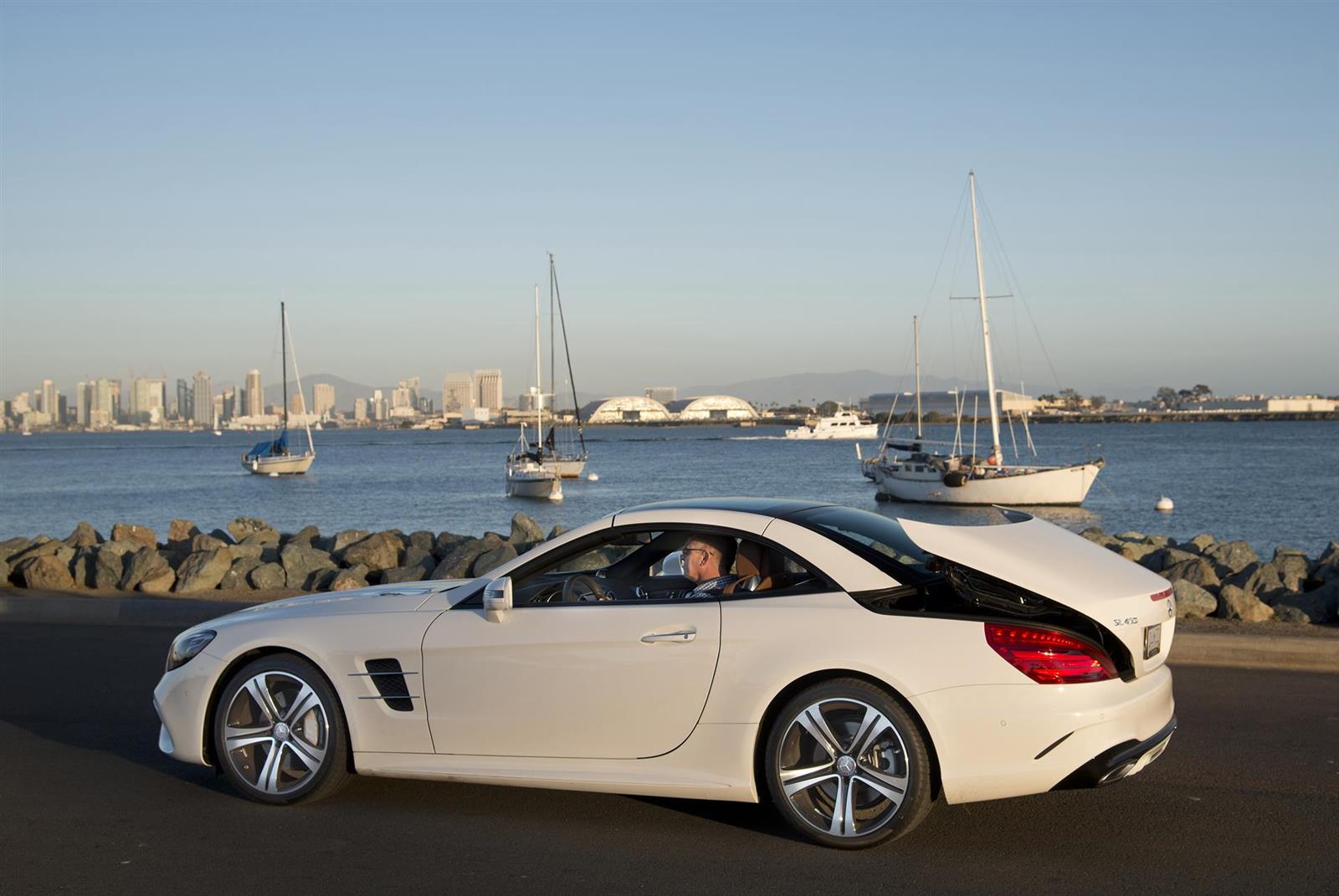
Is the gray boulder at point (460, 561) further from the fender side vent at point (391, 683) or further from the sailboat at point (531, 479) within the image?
the sailboat at point (531, 479)

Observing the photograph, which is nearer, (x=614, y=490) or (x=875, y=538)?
(x=875, y=538)

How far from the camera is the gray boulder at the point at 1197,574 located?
13758mm

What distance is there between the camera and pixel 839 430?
164 meters

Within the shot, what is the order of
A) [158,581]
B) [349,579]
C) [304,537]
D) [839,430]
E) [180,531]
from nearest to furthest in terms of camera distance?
[349,579] → [158,581] → [304,537] → [180,531] → [839,430]

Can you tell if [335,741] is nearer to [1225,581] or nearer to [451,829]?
[451,829]

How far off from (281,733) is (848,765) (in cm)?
269

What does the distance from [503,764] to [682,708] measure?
35.8 inches

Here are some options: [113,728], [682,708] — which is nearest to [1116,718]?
[682,708]

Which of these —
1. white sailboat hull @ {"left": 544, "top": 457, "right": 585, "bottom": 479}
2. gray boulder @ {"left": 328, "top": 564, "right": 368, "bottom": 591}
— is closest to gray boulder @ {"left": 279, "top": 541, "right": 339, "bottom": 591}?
gray boulder @ {"left": 328, "top": 564, "right": 368, "bottom": 591}

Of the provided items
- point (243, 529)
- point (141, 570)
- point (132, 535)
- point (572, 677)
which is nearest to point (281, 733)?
point (572, 677)

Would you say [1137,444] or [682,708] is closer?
[682,708]

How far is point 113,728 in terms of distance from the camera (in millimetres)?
7953

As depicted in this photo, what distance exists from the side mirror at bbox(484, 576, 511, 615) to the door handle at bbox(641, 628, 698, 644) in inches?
24.7

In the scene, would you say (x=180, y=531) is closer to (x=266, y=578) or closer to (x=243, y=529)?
(x=243, y=529)
